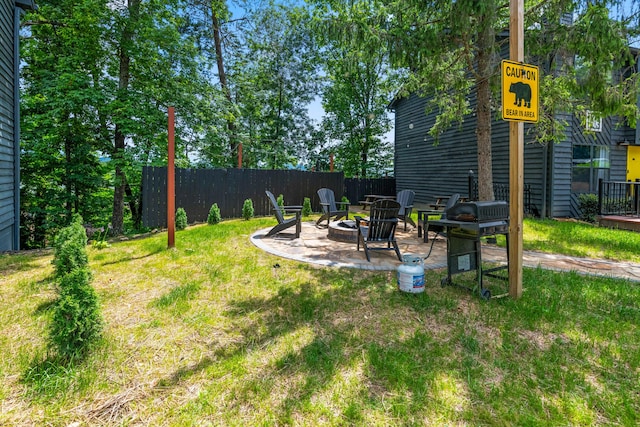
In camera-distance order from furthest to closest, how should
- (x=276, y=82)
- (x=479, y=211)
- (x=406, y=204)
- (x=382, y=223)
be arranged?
1. (x=276, y=82)
2. (x=406, y=204)
3. (x=382, y=223)
4. (x=479, y=211)

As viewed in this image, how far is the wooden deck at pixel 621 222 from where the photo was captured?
23.8 feet

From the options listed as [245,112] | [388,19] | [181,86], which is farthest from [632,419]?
[245,112]

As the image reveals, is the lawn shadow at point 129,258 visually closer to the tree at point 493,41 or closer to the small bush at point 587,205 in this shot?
the tree at point 493,41

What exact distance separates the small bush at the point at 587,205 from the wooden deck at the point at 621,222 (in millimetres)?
1286

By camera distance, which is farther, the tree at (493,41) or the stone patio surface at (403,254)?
the tree at (493,41)

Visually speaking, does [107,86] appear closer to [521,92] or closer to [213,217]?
[213,217]

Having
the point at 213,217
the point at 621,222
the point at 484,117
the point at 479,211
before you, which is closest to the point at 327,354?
the point at 479,211

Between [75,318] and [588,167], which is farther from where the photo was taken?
[588,167]

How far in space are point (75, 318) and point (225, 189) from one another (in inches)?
309

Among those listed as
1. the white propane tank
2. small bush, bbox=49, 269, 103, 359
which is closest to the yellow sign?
the white propane tank

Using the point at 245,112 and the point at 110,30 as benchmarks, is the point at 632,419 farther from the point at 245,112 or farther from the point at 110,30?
the point at 245,112

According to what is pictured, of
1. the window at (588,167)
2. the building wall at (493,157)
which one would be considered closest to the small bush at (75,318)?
the building wall at (493,157)

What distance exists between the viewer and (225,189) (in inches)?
386

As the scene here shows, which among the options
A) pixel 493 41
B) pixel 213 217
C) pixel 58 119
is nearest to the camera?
pixel 493 41
